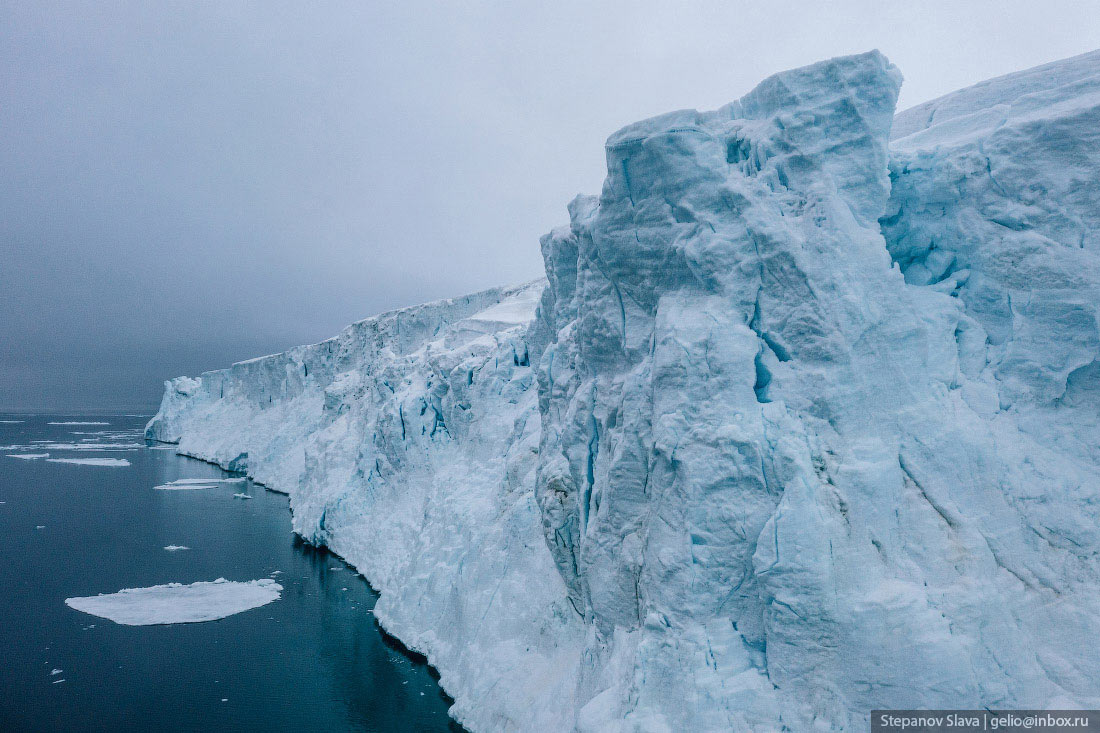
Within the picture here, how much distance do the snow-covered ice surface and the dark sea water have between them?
41cm

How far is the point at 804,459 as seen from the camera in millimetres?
8219

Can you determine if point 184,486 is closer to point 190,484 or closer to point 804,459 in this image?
point 190,484

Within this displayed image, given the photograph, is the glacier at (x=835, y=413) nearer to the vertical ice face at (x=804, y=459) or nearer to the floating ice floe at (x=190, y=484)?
the vertical ice face at (x=804, y=459)

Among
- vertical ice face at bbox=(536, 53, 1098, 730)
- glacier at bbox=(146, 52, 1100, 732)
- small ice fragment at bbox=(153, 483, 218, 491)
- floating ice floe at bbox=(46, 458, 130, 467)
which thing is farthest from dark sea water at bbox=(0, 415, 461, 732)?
floating ice floe at bbox=(46, 458, 130, 467)

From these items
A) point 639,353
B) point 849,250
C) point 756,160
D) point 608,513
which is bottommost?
point 608,513

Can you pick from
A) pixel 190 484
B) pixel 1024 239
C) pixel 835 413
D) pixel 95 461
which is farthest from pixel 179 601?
pixel 95 461

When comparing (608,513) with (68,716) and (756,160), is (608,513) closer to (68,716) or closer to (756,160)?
(756,160)

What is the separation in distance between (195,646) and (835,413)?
18005mm

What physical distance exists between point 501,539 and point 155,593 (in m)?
14.3

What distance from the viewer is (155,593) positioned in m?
21.1

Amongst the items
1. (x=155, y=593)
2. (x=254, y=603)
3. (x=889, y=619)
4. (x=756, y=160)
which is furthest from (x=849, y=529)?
(x=155, y=593)

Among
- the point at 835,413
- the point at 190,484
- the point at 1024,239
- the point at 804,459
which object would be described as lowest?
the point at 190,484

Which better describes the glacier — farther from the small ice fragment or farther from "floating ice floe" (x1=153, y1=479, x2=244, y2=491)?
"floating ice floe" (x1=153, y1=479, x2=244, y2=491)

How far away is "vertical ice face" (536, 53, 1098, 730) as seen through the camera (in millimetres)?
7523
